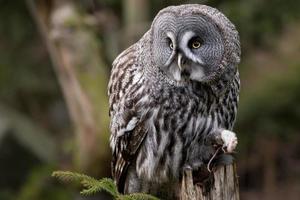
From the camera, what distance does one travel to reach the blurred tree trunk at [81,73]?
27.4ft

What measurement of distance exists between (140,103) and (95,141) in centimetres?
311

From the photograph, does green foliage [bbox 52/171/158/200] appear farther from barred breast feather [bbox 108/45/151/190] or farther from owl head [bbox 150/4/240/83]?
barred breast feather [bbox 108/45/151/190]

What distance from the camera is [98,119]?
8.35 meters

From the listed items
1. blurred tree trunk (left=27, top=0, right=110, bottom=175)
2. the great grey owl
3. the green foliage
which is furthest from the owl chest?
blurred tree trunk (left=27, top=0, right=110, bottom=175)

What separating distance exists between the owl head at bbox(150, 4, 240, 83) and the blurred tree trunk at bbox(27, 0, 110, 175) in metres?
3.31

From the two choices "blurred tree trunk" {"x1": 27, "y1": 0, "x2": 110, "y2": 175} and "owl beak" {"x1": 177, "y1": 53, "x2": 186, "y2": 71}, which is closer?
"owl beak" {"x1": 177, "y1": 53, "x2": 186, "y2": 71}

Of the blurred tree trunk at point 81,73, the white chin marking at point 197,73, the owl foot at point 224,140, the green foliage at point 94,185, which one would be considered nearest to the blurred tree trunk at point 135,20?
the blurred tree trunk at point 81,73

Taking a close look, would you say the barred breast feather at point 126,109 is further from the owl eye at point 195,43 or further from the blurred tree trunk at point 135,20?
the blurred tree trunk at point 135,20

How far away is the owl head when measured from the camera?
489 cm

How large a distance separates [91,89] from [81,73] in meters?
0.17

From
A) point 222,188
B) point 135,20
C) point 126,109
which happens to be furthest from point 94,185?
point 135,20

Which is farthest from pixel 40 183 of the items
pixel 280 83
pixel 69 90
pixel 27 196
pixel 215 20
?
pixel 215 20

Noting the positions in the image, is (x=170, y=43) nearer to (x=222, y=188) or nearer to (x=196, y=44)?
(x=196, y=44)

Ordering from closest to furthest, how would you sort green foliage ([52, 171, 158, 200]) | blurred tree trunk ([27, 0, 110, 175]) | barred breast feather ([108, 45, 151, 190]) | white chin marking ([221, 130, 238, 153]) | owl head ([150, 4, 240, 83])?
green foliage ([52, 171, 158, 200]) → white chin marking ([221, 130, 238, 153]) → owl head ([150, 4, 240, 83]) → barred breast feather ([108, 45, 151, 190]) → blurred tree trunk ([27, 0, 110, 175])
